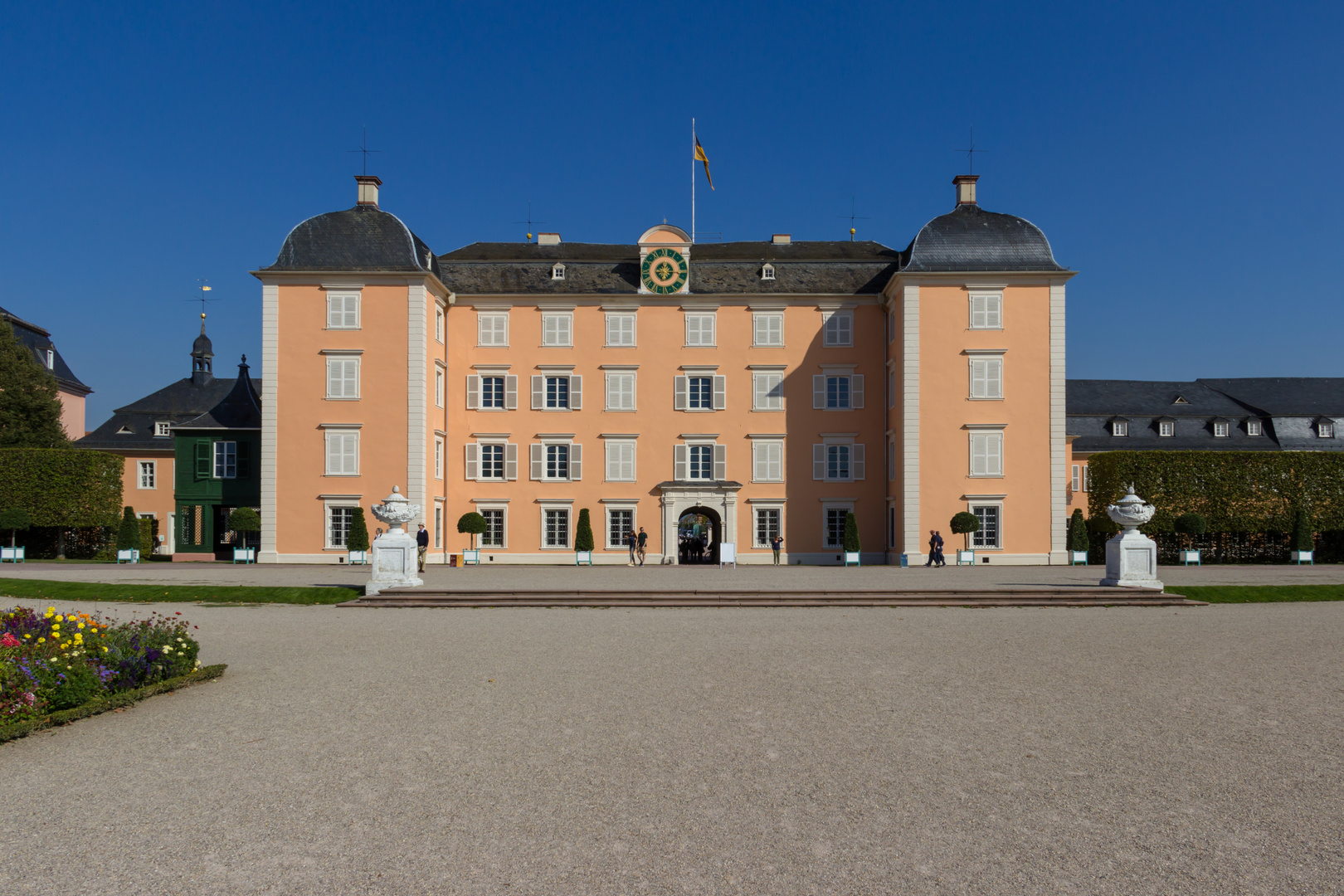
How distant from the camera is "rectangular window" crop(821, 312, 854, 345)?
38562 mm

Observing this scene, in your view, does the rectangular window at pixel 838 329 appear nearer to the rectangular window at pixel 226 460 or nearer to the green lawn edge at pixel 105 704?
the rectangular window at pixel 226 460

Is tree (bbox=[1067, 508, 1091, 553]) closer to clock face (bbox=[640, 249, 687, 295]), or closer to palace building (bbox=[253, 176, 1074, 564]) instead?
palace building (bbox=[253, 176, 1074, 564])

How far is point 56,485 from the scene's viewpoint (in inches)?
1618

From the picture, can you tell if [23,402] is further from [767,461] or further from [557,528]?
[767,461]

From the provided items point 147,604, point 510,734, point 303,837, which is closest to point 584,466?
point 147,604

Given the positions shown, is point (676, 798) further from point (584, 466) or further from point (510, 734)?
point (584, 466)

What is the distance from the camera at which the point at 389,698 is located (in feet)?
32.9

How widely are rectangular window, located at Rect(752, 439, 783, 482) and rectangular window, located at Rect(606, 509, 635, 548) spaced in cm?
540

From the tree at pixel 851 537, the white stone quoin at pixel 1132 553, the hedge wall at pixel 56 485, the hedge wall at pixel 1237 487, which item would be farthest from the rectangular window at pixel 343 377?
the hedge wall at pixel 1237 487

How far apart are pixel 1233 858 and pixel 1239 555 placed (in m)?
40.6

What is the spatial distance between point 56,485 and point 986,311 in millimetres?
40720

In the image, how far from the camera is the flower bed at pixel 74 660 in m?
8.65

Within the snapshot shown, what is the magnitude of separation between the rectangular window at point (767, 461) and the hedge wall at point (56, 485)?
97.8 ft

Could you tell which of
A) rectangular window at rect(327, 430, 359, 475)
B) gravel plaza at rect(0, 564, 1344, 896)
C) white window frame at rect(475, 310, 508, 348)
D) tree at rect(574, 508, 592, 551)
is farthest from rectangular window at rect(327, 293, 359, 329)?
gravel plaza at rect(0, 564, 1344, 896)
